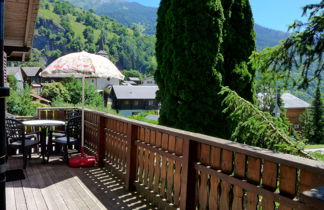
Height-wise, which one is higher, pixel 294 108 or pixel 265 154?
pixel 265 154

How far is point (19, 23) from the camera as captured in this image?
584 cm

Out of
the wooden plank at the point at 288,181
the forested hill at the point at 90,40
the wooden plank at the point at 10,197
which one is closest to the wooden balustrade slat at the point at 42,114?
the wooden plank at the point at 10,197

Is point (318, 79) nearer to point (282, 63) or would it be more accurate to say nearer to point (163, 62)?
point (282, 63)

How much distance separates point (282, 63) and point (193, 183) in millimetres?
1567

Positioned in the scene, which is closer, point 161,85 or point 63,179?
point 63,179

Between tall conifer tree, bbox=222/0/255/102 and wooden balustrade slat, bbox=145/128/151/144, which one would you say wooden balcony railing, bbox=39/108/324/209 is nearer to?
wooden balustrade slat, bbox=145/128/151/144

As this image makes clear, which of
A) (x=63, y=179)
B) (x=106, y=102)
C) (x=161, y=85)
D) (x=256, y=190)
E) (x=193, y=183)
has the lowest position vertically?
(x=106, y=102)

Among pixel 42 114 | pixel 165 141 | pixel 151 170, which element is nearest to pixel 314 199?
pixel 165 141

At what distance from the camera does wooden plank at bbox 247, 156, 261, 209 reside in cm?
227

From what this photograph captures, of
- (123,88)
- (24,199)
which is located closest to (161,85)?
(24,199)

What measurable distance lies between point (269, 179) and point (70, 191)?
3.13 m

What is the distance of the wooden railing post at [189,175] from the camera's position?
3027mm

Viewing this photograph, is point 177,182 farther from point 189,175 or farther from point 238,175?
point 238,175

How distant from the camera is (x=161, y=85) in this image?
8.12 meters
